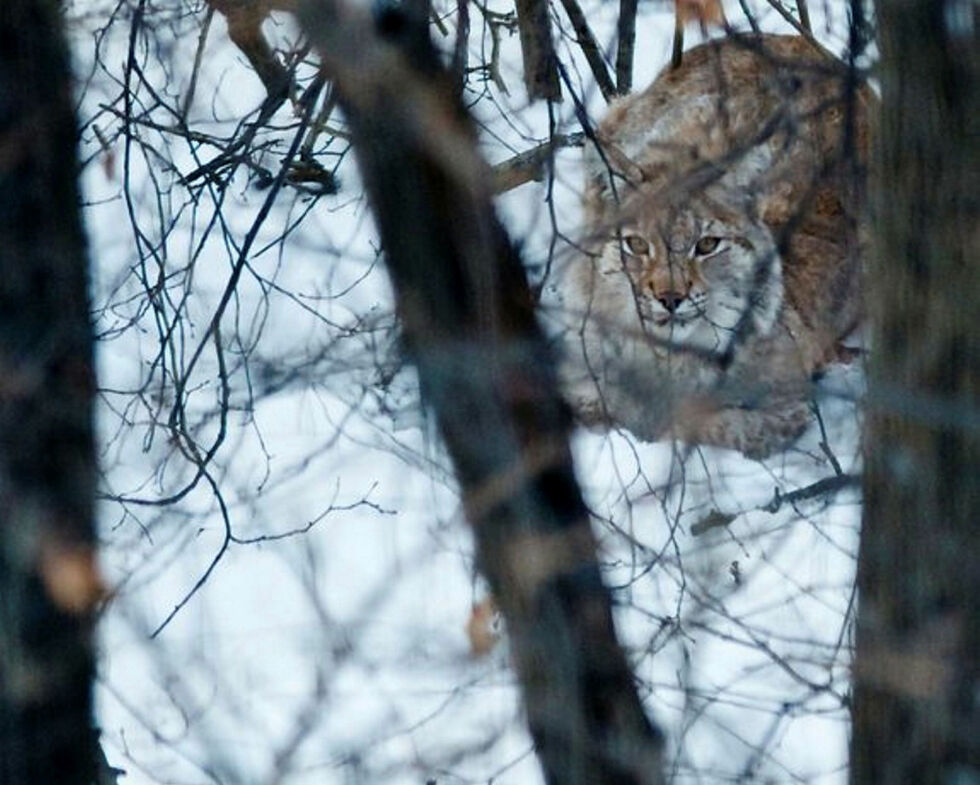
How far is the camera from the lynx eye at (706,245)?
21.4 ft

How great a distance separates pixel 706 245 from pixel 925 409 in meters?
3.69

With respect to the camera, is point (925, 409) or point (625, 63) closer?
point (925, 409)

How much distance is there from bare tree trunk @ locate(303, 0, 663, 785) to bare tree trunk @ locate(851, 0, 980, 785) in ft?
1.33

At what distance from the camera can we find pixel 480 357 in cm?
300

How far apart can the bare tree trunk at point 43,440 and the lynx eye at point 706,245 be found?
298 centimetres

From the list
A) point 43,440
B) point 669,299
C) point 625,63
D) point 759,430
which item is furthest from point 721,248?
point 43,440

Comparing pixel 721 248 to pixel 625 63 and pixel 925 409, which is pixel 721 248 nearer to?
pixel 625 63

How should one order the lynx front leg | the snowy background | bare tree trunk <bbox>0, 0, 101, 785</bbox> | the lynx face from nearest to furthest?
the snowy background < bare tree trunk <bbox>0, 0, 101, 785</bbox> < the lynx front leg < the lynx face

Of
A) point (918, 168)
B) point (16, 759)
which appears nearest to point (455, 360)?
point (918, 168)

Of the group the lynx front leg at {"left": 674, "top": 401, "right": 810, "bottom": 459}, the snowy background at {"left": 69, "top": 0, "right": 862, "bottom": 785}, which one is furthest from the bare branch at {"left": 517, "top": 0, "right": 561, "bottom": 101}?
the lynx front leg at {"left": 674, "top": 401, "right": 810, "bottom": 459}

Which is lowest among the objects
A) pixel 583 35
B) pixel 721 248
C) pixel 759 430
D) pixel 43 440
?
pixel 43 440

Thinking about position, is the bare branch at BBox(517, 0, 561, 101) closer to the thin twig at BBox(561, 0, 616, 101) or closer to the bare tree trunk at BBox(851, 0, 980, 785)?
the thin twig at BBox(561, 0, 616, 101)

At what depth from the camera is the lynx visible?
3322 mm

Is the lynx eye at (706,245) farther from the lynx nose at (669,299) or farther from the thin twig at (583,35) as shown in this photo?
the thin twig at (583,35)
